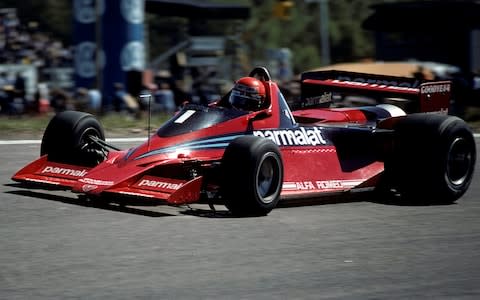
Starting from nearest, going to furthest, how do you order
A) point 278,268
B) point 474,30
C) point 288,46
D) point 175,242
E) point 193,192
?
1. point 278,268
2. point 175,242
3. point 193,192
4. point 474,30
5. point 288,46

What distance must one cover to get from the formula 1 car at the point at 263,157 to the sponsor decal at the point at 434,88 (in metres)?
0.02

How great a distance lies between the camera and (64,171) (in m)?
10.2

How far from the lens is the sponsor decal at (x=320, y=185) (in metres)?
9.80

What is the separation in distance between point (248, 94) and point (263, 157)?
50.7 inches

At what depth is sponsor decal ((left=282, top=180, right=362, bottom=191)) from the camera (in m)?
9.80

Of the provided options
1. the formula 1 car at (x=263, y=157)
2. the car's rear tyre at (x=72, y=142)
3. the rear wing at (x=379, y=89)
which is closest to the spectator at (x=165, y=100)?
the rear wing at (x=379, y=89)

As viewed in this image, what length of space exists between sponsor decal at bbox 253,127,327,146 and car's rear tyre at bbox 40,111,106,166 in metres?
1.86

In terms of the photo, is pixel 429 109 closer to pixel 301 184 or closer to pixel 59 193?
pixel 301 184

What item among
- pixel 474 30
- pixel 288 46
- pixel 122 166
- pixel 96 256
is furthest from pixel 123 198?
pixel 288 46

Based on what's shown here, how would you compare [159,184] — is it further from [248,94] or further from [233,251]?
[233,251]

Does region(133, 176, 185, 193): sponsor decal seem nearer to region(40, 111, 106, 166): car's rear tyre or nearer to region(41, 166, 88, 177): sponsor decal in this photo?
region(41, 166, 88, 177): sponsor decal

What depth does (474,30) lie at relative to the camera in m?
47.2

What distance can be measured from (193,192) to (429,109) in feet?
12.1

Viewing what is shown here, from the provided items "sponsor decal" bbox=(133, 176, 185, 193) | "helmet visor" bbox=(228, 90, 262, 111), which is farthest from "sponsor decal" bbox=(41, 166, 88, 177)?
"helmet visor" bbox=(228, 90, 262, 111)
